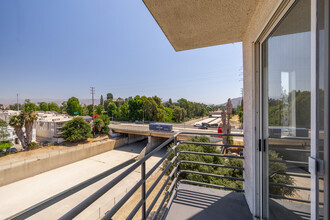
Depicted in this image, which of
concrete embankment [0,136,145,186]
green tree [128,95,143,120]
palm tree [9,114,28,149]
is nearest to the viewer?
concrete embankment [0,136,145,186]

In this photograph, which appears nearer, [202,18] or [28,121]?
[202,18]

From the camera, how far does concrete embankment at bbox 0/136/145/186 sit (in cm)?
1067

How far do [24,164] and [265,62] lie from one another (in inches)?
634

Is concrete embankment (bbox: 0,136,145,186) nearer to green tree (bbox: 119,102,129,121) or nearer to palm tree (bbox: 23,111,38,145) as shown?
palm tree (bbox: 23,111,38,145)

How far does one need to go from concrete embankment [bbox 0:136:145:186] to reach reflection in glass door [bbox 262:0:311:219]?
15.8m

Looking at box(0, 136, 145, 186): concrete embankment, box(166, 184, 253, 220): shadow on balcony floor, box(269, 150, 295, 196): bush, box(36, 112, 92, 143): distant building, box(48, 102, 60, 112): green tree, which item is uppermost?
box(48, 102, 60, 112): green tree

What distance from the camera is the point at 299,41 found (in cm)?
87

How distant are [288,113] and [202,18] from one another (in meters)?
1.30

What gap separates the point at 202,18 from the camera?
1632 millimetres

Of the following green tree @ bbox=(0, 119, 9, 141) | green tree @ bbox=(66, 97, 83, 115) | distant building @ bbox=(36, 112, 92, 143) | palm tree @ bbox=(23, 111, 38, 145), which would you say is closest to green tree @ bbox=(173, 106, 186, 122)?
distant building @ bbox=(36, 112, 92, 143)

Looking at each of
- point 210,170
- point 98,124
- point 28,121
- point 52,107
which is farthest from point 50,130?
point 52,107

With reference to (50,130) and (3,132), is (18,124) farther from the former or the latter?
(50,130)

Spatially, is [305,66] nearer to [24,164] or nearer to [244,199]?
[244,199]

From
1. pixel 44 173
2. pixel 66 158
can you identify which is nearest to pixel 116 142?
pixel 66 158
